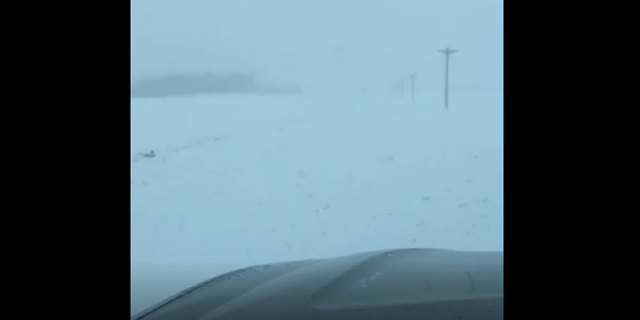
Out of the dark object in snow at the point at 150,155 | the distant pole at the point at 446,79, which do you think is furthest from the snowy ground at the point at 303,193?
the distant pole at the point at 446,79

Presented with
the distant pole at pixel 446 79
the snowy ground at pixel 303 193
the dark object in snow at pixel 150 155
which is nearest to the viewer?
the snowy ground at pixel 303 193

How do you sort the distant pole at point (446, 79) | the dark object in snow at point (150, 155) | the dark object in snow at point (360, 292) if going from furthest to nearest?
the distant pole at point (446, 79) < the dark object in snow at point (150, 155) < the dark object in snow at point (360, 292)

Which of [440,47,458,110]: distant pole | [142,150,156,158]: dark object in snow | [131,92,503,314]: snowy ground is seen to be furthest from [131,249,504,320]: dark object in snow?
[440,47,458,110]: distant pole

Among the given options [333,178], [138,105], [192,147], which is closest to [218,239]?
[333,178]

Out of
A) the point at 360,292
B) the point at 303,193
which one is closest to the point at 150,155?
the point at 303,193

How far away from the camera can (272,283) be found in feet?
10.9

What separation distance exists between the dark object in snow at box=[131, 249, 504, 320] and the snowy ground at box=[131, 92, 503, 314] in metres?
0.88

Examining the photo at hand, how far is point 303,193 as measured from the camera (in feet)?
44.8

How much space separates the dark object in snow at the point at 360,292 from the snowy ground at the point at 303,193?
880 mm

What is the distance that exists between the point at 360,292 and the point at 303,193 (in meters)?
10.7

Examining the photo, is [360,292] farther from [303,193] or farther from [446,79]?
[446,79]

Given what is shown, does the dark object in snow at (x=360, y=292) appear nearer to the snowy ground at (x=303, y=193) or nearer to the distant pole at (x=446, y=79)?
the snowy ground at (x=303, y=193)

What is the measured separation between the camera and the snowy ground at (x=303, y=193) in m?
9.34
